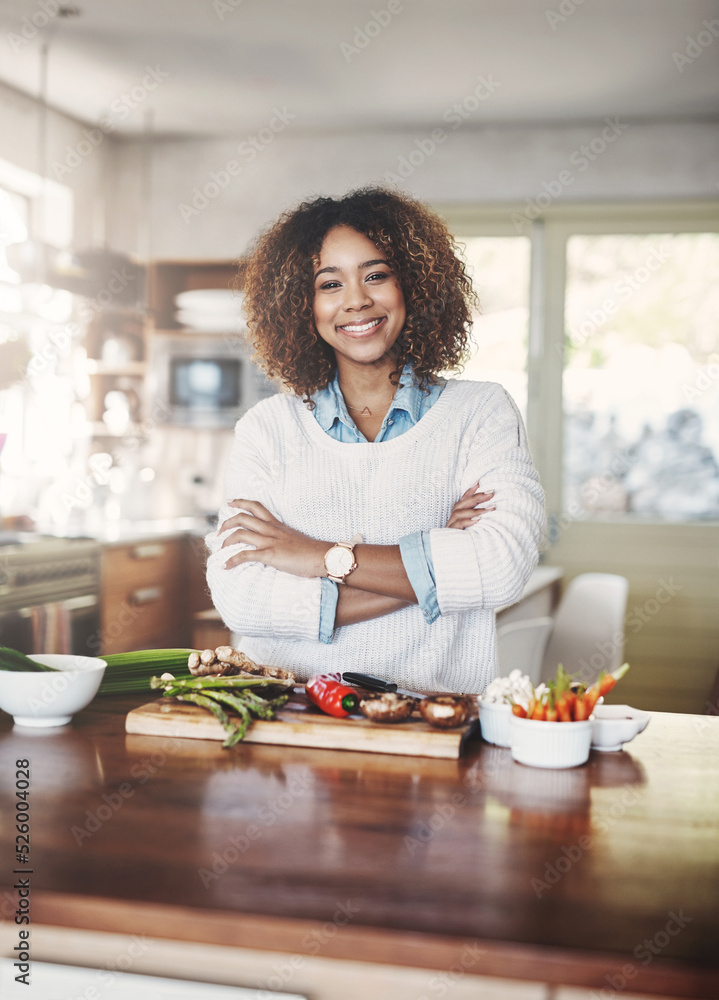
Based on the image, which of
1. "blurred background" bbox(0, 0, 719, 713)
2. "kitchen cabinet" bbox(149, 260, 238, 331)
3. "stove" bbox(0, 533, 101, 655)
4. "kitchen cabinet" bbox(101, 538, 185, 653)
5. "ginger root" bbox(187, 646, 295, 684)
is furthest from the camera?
"kitchen cabinet" bbox(149, 260, 238, 331)

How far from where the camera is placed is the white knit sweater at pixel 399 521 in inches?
63.1

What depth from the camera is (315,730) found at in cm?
128

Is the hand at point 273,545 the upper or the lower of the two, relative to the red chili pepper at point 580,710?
upper

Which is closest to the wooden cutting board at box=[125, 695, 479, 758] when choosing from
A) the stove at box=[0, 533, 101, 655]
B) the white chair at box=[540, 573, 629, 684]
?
the white chair at box=[540, 573, 629, 684]

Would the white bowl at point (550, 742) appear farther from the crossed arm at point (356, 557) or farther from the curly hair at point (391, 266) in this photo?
the curly hair at point (391, 266)

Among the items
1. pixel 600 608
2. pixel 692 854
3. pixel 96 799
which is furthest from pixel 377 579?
pixel 600 608

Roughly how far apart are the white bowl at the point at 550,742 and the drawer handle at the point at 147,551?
3.41 m

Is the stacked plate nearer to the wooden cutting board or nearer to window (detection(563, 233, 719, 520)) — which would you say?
window (detection(563, 233, 719, 520))

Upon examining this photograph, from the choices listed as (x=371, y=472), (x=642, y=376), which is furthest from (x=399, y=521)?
(x=642, y=376)

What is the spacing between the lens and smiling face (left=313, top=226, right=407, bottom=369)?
180 cm

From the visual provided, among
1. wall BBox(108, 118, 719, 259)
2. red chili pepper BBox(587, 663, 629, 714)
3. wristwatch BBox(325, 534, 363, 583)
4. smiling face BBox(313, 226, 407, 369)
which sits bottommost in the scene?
red chili pepper BBox(587, 663, 629, 714)

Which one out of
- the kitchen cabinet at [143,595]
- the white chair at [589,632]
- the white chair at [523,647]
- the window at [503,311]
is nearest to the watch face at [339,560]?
the white chair at [523,647]

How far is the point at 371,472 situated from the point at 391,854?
0.94 meters

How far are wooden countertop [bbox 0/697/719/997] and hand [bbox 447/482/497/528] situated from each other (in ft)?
1.61
